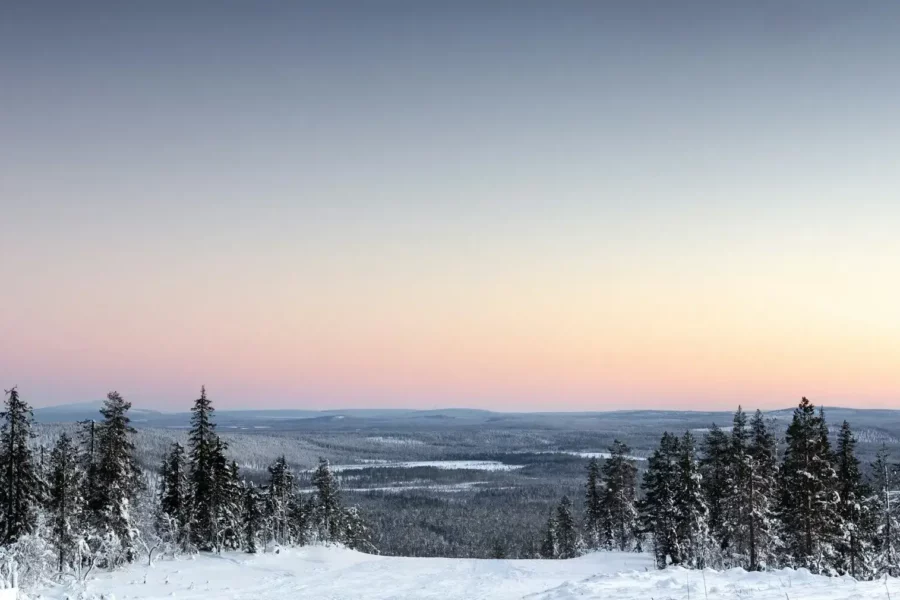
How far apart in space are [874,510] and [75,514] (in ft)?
178

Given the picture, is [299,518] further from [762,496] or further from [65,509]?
[762,496]

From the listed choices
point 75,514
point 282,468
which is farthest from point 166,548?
point 282,468

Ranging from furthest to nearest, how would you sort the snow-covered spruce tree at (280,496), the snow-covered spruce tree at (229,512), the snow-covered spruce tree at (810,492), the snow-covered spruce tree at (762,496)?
the snow-covered spruce tree at (280,496)
the snow-covered spruce tree at (229,512)
the snow-covered spruce tree at (762,496)
the snow-covered spruce tree at (810,492)

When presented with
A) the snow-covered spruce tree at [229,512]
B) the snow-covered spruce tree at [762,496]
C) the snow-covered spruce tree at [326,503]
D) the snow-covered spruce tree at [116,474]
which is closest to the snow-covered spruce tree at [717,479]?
the snow-covered spruce tree at [762,496]

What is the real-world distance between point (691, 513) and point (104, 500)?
39.4 meters

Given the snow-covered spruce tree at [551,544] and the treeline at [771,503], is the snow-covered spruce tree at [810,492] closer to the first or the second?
the treeline at [771,503]

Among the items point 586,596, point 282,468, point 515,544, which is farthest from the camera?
point 515,544

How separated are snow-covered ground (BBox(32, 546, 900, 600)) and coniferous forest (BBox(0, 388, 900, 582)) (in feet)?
11.7

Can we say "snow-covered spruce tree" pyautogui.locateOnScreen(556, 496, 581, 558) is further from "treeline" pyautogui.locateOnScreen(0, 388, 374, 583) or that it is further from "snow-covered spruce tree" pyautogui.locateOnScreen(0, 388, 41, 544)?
"snow-covered spruce tree" pyautogui.locateOnScreen(0, 388, 41, 544)

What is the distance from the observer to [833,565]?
40938 mm

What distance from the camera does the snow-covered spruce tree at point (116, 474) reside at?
135ft

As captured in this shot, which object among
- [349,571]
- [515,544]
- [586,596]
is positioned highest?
[586,596]

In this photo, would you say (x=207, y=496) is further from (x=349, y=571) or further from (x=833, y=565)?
(x=833, y=565)

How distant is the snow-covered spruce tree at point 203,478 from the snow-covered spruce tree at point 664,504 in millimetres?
32048
